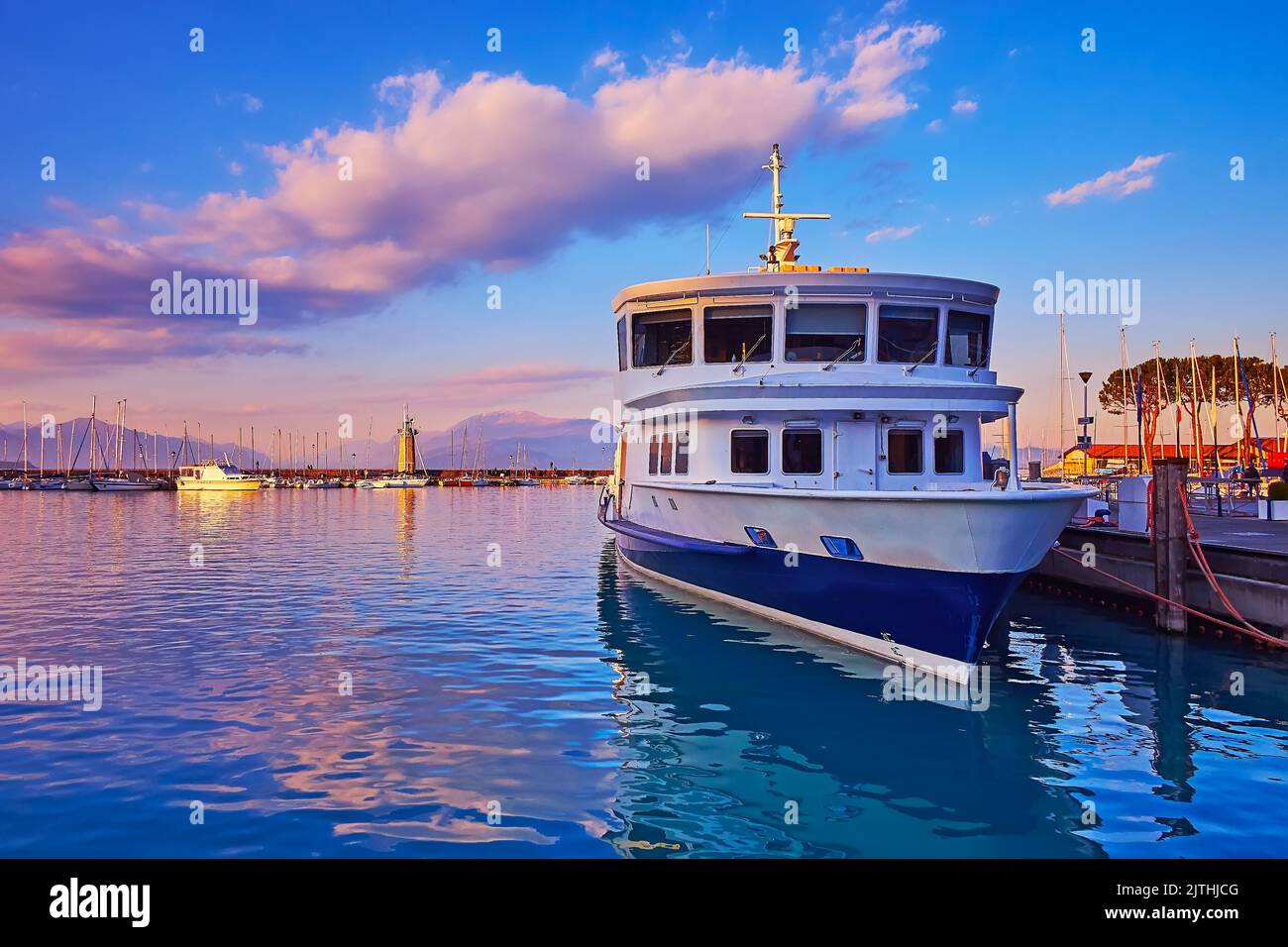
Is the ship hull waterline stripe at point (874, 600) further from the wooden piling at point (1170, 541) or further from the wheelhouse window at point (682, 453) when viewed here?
the wooden piling at point (1170, 541)

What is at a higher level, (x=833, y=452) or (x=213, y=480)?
(x=833, y=452)

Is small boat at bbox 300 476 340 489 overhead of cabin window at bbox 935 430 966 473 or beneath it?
beneath

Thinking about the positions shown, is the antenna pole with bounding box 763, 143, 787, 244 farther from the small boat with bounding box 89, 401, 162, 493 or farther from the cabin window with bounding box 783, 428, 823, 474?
the small boat with bounding box 89, 401, 162, 493

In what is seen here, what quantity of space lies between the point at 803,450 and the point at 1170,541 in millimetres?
7217

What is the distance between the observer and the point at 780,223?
20531mm

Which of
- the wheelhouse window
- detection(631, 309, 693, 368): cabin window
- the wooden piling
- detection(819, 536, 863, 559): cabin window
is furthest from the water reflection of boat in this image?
detection(631, 309, 693, 368): cabin window

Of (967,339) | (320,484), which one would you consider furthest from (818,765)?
(320,484)

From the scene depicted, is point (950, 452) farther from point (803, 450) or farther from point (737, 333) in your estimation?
point (737, 333)

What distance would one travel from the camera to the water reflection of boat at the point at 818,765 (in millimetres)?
7129

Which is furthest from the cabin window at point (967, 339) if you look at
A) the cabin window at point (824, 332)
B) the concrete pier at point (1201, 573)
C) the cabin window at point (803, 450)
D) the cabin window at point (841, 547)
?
the cabin window at point (841, 547)

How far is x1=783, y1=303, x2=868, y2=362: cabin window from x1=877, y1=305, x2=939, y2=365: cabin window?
38 cm

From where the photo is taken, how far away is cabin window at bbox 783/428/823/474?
1472cm
